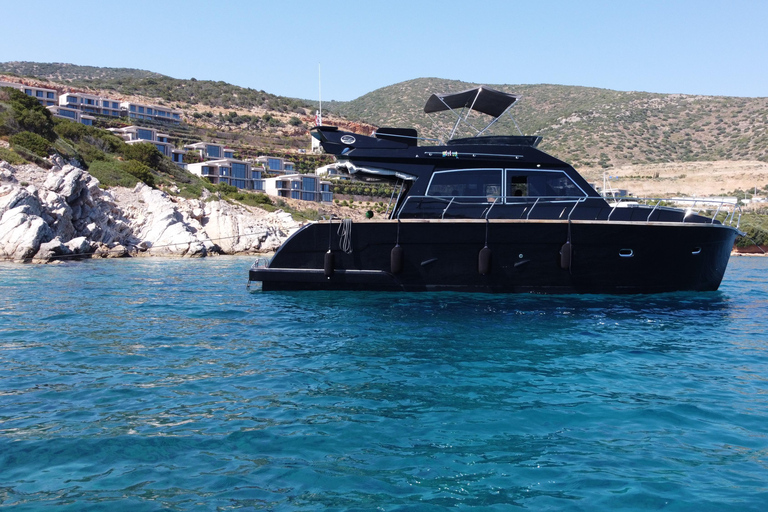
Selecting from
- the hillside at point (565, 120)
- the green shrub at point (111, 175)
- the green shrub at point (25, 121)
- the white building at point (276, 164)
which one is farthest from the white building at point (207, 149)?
the green shrub at point (25, 121)

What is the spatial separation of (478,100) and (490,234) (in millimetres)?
4266

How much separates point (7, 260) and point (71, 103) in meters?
66.3

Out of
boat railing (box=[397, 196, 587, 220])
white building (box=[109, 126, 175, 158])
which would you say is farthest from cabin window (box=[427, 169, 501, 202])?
white building (box=[109, 126, 175, 158])

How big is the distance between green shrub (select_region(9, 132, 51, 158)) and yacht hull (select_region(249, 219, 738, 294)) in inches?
986

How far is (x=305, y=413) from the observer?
224 inches

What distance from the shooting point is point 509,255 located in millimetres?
12266

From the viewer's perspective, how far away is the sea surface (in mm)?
4168

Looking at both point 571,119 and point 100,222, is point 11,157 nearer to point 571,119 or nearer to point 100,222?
point 100,222

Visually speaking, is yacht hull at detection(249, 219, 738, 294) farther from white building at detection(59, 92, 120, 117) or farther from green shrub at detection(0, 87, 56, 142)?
white building at detection(59, 92, 120, 117)

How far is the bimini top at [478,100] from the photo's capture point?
14070mm

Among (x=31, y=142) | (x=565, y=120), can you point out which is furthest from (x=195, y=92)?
(x=31, y=142)

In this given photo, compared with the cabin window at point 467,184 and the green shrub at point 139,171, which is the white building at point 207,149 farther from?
the cabin window at point 467,184

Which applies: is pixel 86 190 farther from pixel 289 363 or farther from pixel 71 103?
pixel 71 103

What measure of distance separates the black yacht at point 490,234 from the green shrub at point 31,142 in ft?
80.0
